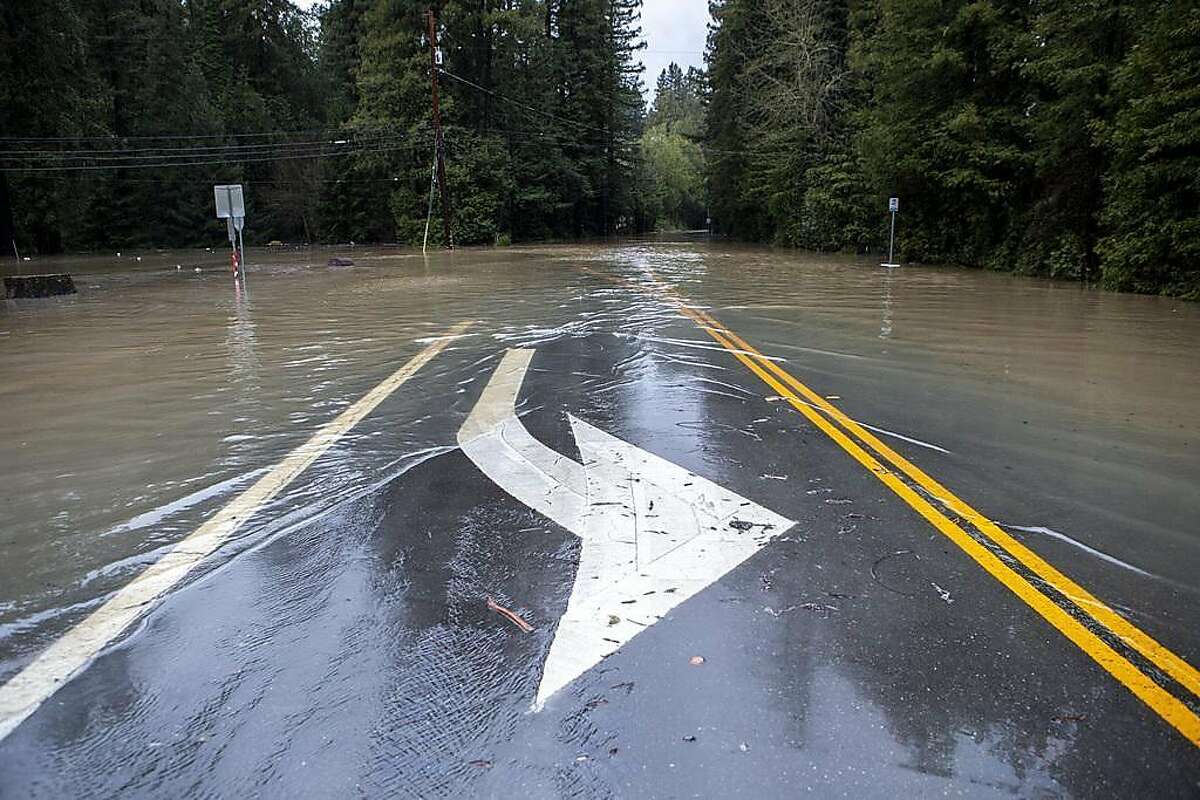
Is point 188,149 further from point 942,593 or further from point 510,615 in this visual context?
point 942,593

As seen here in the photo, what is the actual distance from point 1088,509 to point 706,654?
2847mm

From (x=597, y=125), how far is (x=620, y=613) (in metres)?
69.2

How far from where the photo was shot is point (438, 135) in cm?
4756

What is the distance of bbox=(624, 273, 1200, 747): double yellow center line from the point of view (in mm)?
2955

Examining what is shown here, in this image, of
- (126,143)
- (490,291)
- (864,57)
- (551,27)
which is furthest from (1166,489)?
(551,27)

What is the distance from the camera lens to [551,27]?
67.5 meters

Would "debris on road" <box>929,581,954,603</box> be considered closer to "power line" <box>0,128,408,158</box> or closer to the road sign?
the road sign

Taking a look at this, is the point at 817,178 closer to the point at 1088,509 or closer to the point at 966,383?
the point at 966,383

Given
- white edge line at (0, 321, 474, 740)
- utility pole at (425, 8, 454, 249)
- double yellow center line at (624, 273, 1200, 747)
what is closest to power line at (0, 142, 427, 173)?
utility pole at (425, 8, 454, 249)

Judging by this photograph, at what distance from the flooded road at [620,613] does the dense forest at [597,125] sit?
13.5 meters

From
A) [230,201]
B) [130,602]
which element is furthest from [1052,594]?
[230,201]

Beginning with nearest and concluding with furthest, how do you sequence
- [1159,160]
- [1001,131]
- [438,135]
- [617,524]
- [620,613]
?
[620,613] → [617,524] → [1159,160] → [1001,131] → [438,135]

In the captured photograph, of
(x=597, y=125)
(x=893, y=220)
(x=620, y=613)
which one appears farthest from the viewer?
(x=597, y=125)

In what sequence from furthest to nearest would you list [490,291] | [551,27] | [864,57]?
[551,27]
[864,57]
[490,291]
